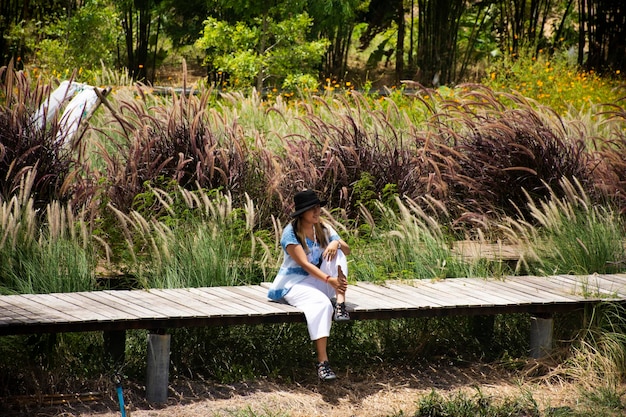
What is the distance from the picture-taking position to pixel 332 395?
4.91 meters

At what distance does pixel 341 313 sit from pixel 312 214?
634 millimetres

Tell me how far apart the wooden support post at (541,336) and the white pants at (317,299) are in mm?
1206

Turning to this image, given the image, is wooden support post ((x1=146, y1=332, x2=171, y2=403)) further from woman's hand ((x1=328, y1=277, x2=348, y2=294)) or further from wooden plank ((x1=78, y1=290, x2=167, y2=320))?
woman's hand ((x1=328, y1=277, x2=348, y2=294))

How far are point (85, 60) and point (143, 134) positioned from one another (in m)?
9.60

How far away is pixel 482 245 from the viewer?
21.6ft

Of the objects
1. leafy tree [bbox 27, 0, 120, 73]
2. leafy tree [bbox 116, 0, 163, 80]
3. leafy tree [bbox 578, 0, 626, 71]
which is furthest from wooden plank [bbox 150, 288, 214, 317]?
leafy tree [bbox 578, 0, 626, 71]

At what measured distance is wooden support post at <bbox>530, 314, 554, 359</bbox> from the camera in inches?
214

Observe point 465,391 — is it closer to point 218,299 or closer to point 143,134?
point 218,299

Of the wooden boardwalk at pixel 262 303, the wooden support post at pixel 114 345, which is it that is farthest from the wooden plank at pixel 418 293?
the wooden support post at pixel 114 345

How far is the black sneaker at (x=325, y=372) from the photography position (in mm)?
4793

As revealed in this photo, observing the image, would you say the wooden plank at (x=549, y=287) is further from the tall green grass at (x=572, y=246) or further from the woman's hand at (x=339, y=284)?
the woman's hand at (x=339, y=284)

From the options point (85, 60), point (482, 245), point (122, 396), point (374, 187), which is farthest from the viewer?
point (85, 60)

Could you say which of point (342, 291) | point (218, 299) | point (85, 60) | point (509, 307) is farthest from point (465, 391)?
point (85, 60)

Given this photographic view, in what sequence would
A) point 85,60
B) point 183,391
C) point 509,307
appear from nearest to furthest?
point 183,391 → point 509,307 → point 85,60
